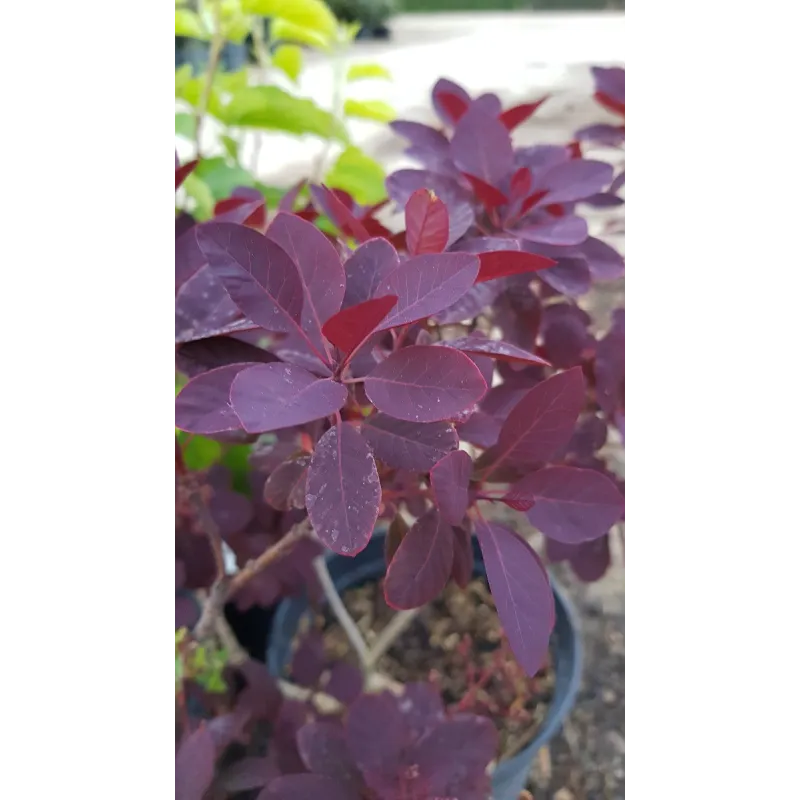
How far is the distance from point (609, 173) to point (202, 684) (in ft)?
2.27

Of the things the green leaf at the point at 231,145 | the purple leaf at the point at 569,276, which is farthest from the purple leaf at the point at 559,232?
the green leaf at the point at 231,145

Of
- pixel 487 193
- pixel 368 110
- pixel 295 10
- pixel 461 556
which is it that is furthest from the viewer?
pixel 368 110

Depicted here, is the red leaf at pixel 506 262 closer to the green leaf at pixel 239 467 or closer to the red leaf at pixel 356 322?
the red leaf at pixel 356 322

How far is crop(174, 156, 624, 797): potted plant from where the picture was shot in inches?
13.0

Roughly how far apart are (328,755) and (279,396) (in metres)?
0.34

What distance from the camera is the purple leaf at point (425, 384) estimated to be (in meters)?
0.33

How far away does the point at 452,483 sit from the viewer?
35cm

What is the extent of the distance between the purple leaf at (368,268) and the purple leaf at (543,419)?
0.39ft

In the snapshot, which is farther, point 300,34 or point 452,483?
point 300,34

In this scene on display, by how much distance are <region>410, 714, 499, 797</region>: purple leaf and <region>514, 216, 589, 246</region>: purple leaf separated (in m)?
0.40

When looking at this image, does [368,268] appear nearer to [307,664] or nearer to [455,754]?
[455,754]

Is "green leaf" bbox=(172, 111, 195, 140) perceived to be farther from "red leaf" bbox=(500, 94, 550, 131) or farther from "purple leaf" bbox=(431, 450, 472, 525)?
"purple leaf" bbox=(431, 450, 472, 525)

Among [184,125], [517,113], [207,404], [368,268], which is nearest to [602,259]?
[517,113]

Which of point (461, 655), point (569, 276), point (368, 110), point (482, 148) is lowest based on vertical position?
point (461, 655)
